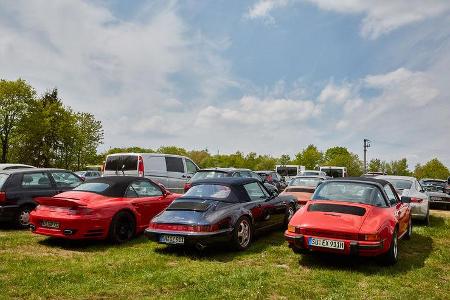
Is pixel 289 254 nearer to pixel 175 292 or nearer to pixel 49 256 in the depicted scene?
pixel 175 292

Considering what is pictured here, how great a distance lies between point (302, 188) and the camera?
12703mm

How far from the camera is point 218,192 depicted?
29.4ft

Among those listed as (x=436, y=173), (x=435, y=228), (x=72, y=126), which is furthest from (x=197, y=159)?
(x=435, y=228)

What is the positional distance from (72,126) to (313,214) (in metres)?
47.8

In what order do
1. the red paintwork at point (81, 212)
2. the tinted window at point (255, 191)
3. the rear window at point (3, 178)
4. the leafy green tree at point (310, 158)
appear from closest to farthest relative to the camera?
the red paintwork at point (81, 212), the tinted window at point (255, 191), the rear window at point (3, 178), the leafy green tree at point (310, 158)

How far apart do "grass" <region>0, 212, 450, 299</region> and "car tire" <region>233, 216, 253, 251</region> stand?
19 centimetres

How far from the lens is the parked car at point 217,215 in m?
7.89

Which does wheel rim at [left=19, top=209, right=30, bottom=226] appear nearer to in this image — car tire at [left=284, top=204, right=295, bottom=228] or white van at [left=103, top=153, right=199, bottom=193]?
white van at [left=103, top=153, right=199, bottom=193]

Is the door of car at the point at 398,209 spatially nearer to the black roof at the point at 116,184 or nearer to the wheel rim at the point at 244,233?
the wheel rim at the point at 244,233

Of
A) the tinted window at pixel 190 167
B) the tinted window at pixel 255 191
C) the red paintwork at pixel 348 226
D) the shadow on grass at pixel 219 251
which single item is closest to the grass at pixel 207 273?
the shadow on grass at pixel 219 251

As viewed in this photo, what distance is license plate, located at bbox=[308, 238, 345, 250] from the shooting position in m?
6.84

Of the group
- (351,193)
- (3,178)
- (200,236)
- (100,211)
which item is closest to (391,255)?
(351,193)

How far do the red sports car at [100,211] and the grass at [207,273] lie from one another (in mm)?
375

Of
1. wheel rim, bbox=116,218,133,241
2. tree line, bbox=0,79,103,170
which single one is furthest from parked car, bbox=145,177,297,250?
tree line, bbox=0,79,103,170
